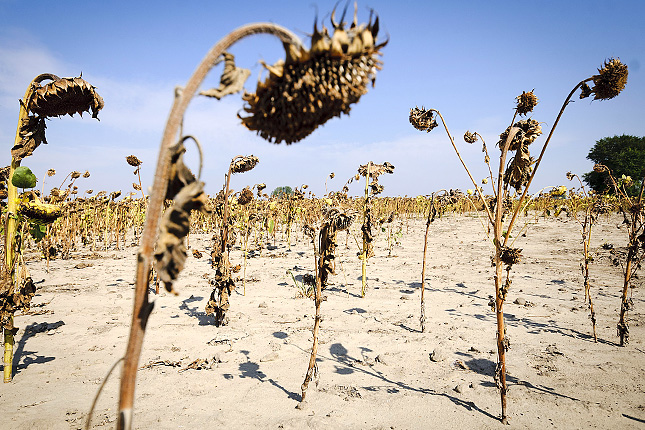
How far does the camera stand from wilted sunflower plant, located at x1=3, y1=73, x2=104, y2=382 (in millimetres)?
2824

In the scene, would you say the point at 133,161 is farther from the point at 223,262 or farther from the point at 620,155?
the point at 620,155

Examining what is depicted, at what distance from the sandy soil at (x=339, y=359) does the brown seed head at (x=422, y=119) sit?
107 inches

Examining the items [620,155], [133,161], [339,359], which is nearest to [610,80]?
[339,359]

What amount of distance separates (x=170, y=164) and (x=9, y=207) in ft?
10.1

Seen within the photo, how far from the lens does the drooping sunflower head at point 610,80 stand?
2406mm

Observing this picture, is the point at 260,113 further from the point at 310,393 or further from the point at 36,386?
the point at 36,386

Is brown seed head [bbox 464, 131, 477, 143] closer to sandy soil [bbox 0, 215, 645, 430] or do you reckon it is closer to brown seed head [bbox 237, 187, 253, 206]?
sandy soil [bbox 0, 215, 645, 430]

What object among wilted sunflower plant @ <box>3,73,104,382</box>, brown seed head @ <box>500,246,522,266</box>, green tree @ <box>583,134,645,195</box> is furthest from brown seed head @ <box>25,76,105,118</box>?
green tree @ <box>583,134,645,195</box>

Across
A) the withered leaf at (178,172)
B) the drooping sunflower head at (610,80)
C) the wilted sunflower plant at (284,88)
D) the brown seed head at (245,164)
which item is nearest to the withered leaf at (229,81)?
the wilted sunflower plant at (284,88)

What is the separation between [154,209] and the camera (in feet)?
3.50

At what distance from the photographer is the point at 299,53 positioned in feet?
3.55

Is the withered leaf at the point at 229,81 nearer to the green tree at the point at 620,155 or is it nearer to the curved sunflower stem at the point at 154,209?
the curved sunflower stem at the point at 154,209

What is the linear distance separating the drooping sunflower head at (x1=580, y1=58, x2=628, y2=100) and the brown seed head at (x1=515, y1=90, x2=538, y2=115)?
0.39m

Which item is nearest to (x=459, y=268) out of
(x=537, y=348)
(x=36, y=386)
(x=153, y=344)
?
(x=537, y=348)
